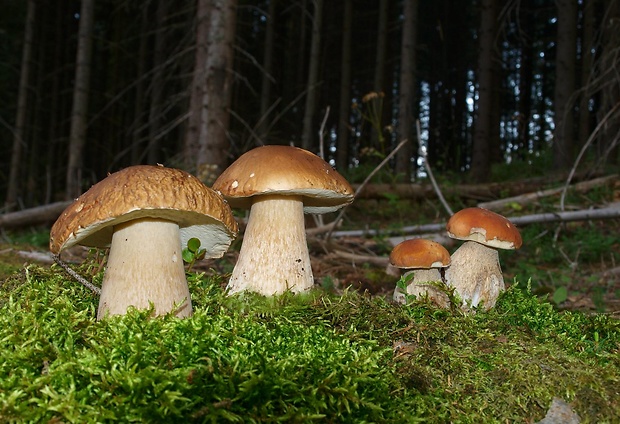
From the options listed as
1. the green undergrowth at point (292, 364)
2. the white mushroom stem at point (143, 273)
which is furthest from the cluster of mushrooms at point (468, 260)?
the white mushroom stem at point (143, 273)

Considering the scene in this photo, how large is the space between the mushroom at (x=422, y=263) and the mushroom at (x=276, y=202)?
485 millimetres

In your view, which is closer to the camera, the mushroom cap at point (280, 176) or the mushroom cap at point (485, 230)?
the mushroom cap at point (280, 176)

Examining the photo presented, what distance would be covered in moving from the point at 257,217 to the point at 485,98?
11608mm

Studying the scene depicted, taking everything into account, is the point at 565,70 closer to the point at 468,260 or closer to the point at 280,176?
the point at 468,260

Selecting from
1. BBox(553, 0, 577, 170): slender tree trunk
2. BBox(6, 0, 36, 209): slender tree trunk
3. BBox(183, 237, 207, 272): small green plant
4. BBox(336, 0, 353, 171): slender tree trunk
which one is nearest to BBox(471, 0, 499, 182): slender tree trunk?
BBox(553, 0, 577, 170): slender tree trunk

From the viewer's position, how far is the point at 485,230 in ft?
8.61

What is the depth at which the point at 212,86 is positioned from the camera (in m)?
6.40

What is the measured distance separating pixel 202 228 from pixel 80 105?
10.4 meters

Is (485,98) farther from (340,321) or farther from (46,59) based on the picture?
(46,59)

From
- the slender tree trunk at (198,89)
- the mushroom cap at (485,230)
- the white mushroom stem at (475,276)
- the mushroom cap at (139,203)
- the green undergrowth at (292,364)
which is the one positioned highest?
the slender tree trunk at (198,89)

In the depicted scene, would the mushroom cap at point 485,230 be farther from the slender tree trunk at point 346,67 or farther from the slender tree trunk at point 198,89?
the slender tree trunk at point 346,67

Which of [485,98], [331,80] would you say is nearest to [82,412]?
[485,98]

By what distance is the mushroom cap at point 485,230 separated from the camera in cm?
261

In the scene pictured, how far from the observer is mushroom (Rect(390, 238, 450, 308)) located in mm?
2686
